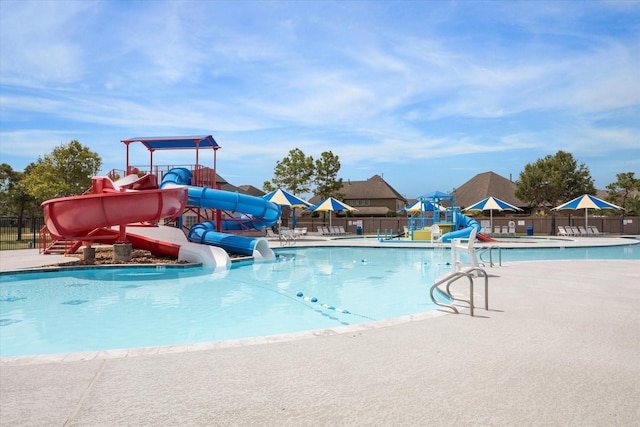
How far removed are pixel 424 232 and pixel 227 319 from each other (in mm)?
18574

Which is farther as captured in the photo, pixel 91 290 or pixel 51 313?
pixel 91 290

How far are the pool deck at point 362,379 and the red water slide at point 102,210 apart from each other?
32.1ft

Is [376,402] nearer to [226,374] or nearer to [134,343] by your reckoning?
[226,374]

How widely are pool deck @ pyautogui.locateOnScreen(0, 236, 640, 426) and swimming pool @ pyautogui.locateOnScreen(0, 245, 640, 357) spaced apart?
7.10 ft

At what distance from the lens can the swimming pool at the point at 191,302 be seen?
6.48m

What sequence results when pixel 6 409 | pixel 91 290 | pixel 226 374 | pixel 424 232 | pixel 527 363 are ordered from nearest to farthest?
1. pixel 6 409
2. pixel 226 374
3. pixel 527 363
4. pixel 91 290
5. pixel 424 232

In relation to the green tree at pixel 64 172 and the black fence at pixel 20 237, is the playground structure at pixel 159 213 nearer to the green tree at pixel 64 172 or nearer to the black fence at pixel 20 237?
the black fence at pixel 20 237

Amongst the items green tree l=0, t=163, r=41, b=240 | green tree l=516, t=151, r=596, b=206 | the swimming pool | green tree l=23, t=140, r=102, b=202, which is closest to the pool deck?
the swimming pool

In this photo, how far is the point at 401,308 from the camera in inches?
317

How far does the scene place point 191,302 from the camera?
28.8 ft

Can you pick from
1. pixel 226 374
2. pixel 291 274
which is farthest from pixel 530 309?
pixel 291 274

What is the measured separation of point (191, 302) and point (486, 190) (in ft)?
141

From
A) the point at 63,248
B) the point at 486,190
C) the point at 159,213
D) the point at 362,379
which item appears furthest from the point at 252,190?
the point at 362,379

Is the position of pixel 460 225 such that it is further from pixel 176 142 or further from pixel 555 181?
pixel 555 181
